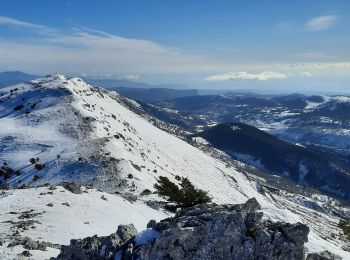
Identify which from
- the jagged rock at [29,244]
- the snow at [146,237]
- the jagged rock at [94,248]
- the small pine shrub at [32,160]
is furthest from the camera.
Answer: the small pine shrub at [32,160]

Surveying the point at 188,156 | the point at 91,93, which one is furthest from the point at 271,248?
the point at 91,93

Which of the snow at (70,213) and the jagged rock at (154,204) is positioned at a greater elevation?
the snow at (70,213)

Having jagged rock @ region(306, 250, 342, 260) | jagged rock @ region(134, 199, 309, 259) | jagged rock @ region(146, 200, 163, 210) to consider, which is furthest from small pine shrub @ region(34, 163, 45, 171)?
jagged rock @ region(306, 250, 342, 260)

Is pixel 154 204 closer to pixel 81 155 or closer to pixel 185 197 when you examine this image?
pixel 185 197

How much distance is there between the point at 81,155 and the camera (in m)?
88.3

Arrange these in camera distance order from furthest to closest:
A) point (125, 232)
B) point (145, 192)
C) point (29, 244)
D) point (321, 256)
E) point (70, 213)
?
point (145, 192)
point (70, 213)
point (29, 244)
point (125, 232)
point (321, 256)

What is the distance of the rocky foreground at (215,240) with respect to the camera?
987 inches

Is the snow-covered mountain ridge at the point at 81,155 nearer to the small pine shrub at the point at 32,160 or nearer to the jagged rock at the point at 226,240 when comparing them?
the small pine shrub at the point at 32,160

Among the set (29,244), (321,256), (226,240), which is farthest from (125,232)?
(321,256)

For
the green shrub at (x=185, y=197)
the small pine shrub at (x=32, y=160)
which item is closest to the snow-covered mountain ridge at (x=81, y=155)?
the small pine shrub at (x=32, y=160)

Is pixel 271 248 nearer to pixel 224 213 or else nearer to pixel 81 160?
pixel 224 213

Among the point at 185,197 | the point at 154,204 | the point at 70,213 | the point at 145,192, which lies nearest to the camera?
the point at 70,213

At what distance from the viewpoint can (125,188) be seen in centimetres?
7150

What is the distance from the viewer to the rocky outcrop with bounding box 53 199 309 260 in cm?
2506
